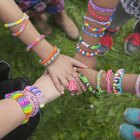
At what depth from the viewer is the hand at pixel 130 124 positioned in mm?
1944

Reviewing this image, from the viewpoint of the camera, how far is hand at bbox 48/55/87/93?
1.50 meters

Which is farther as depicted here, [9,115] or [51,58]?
[51,58]

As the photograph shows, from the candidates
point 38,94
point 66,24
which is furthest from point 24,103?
point 66,24

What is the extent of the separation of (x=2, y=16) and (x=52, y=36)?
932 millimetres

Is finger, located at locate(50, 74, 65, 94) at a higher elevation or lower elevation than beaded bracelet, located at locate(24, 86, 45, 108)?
lower

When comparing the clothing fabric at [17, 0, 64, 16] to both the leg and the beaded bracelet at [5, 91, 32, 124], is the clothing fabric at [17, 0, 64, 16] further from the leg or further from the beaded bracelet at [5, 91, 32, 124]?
the beaded bracelet at [5, 91, 32, 124]

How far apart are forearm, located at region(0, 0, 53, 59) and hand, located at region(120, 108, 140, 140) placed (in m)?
0.72

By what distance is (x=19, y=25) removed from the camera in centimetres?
147

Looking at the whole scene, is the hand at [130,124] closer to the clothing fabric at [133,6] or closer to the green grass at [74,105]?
the green grass at [74,105]

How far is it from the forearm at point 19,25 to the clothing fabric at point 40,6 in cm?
52

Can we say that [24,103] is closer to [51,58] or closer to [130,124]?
[51,58]

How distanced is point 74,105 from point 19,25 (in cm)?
81

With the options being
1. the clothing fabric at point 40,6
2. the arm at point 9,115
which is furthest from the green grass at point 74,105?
the arm at point 9,115

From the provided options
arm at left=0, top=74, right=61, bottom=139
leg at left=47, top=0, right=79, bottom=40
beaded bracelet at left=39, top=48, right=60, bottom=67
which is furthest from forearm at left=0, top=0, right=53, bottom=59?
leg at left=47, top=0, right=79, bottom=40
